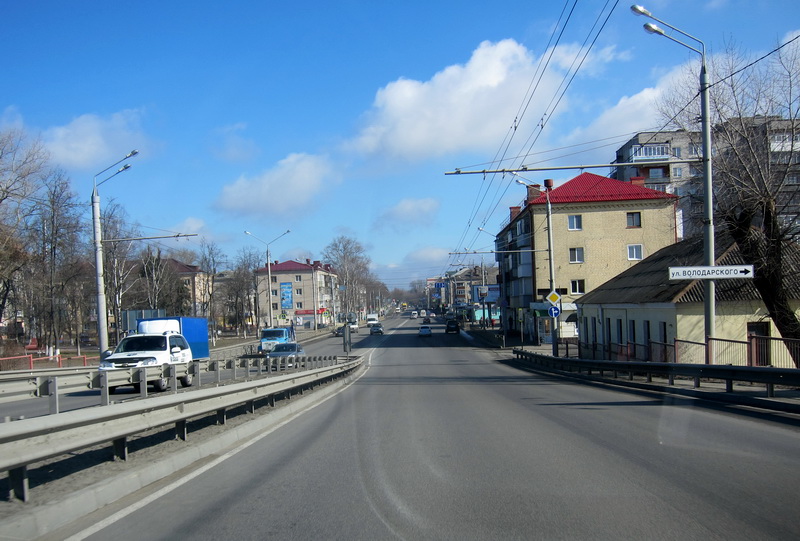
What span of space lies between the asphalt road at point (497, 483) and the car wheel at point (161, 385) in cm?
835

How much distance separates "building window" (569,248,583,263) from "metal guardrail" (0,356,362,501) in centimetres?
4846

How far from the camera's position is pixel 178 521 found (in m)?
5.96

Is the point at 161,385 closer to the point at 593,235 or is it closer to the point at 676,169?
the point at 593,235

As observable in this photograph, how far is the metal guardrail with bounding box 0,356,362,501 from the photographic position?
5.63 metres

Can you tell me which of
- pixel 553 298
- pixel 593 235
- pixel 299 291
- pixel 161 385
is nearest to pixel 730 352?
pixel 553 298

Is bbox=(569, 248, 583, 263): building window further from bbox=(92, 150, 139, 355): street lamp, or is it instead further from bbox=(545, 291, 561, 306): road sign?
bbox=(92, 150, 139, 355): street lamp

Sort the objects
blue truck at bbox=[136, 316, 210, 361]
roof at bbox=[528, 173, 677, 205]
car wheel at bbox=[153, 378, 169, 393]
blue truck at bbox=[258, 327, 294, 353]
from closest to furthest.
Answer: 1. car wheel at bbox=[153, 378, 169, 393]
2. blue truck at bbox=[136, 316, 210, 361]
3. blue truck at bbox=[258, 327, 294, 353]
4. roof at bbox=[528, 173, 677, 205]

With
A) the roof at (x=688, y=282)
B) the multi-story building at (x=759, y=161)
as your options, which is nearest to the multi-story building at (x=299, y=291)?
the roof at (x=688, y=282)

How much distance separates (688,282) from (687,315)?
1301 mm

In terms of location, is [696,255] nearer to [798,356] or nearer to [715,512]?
[798,356]

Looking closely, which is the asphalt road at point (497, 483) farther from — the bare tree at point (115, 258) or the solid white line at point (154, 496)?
the bare tree at point (115, 258)

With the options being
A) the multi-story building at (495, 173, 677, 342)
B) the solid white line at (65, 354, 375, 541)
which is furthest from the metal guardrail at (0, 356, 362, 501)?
the multi-story building at (495, 173, 677, 342)

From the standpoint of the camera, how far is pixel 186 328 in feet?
101

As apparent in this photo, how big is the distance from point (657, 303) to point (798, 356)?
9.44 m
